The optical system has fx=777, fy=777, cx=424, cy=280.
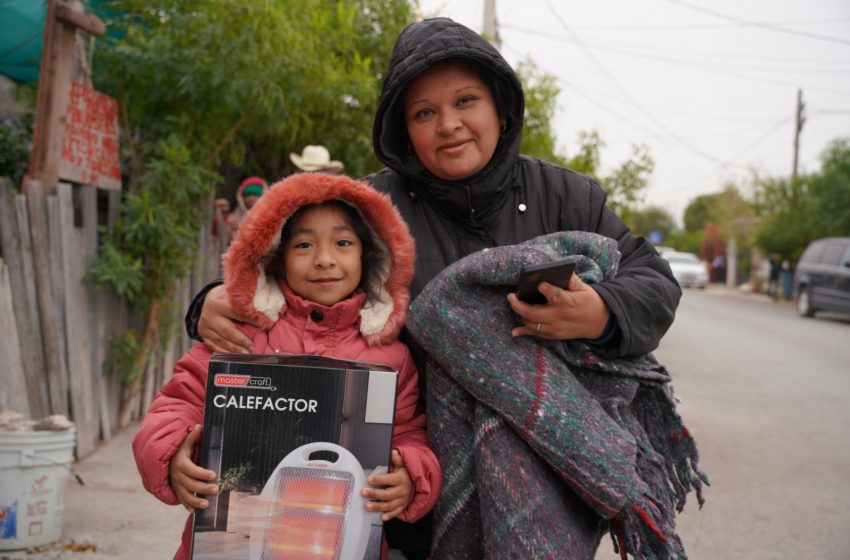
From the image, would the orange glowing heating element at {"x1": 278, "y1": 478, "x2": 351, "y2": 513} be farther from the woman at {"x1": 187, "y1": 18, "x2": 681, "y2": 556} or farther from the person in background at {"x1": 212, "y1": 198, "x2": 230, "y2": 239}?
the person in background at {"x1": 212, "y1": 198, "x2": 230, "y2": 239}

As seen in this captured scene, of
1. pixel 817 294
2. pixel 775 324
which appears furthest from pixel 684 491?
pixel 817 294

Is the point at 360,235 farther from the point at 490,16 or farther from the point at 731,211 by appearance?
the point at 731,211

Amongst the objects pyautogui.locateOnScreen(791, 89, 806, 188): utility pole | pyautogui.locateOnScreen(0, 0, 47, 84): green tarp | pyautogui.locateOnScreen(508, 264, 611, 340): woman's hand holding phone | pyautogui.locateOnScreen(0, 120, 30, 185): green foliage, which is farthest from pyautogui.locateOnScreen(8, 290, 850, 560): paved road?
pyautogui.locateOnScreen(791, 89, 806, 188): utility pole

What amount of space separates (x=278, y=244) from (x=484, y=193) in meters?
0.59

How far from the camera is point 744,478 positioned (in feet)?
17.6

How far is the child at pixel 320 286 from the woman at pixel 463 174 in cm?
8

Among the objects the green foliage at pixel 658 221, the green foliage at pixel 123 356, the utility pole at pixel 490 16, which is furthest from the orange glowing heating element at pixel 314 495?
the green foliage at pixel 658 221

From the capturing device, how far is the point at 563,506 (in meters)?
1.73

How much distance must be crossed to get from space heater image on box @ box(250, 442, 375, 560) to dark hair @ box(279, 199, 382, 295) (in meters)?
0.63

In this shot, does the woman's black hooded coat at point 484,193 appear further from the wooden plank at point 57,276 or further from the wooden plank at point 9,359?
the wooden plank at point 57,276

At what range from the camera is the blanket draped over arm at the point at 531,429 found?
65.9 inches

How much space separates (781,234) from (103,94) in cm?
2378

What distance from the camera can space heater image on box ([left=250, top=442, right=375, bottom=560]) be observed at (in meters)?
1.66

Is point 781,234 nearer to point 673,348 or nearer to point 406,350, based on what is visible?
point 673,348
